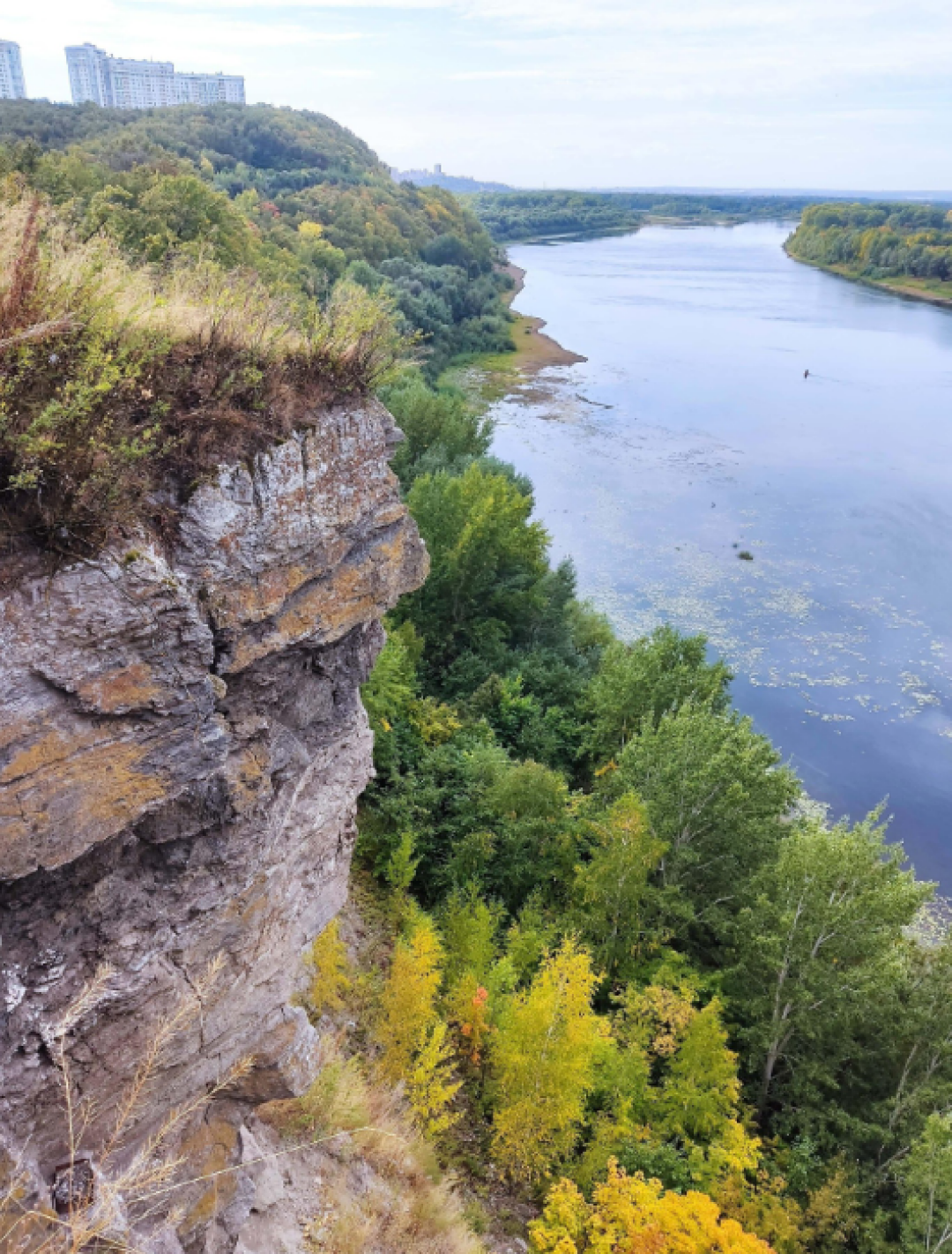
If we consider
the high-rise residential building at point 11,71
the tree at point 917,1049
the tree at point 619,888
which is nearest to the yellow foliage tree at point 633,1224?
the tree at point 917,1049

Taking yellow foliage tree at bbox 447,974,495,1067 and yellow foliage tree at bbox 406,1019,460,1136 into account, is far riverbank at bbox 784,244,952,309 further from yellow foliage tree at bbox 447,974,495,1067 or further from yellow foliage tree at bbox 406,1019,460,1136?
yellow foliage tree at bbox 406,1019,460,1136

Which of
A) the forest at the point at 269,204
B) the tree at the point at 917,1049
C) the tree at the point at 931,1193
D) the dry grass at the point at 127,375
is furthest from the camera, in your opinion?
the forest at the point at 269,204

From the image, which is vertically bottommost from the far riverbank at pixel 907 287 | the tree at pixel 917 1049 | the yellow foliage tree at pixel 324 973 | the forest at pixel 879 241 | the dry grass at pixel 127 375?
the tree at pixel 917 1049

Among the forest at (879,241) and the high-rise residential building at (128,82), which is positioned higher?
the high-rise residential building at (128,82)

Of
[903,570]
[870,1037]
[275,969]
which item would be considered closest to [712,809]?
[870,1037]

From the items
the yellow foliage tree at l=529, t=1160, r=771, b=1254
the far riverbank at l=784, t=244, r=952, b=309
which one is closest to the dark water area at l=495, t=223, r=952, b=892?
the yellow foliage tree at l=529, t=1160, r=771, b=1254

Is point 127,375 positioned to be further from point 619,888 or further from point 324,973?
point 619,888

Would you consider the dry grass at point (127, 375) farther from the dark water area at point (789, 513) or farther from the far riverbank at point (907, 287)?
the far riverbank at point (907, 287)
